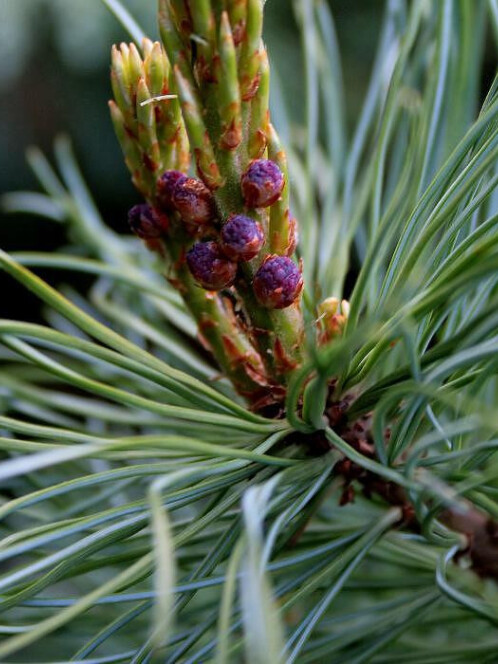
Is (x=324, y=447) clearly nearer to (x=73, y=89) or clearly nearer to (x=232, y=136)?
(x=232, y=136)

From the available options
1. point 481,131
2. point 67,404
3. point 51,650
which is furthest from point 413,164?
point 51,650

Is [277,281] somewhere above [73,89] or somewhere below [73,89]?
below

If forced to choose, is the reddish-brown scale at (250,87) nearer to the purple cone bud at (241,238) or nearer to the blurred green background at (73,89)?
the purple cone bud at (241,238)

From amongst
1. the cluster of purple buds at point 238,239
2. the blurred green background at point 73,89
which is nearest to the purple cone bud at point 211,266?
the cluster of purple buds at point 238,239

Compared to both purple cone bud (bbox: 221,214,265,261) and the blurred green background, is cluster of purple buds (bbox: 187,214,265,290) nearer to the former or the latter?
purple cone bud (bbox: 221,214,265,261)

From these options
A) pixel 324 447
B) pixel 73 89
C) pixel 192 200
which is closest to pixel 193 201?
pixel 192 200

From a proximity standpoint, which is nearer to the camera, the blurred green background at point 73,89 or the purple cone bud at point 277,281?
the purple cone bud at point 277,281

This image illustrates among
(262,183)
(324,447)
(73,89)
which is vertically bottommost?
(324,447)

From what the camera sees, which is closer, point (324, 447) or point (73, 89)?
point (324, 447)
